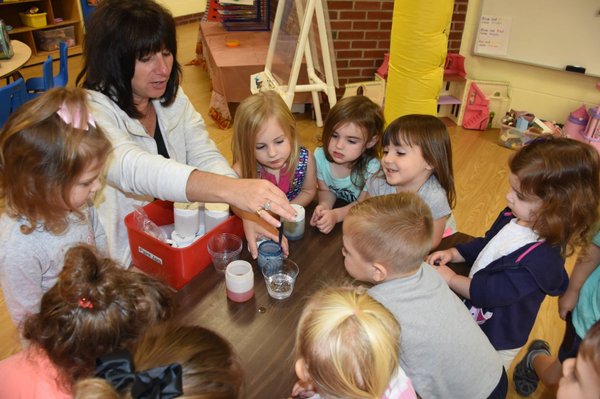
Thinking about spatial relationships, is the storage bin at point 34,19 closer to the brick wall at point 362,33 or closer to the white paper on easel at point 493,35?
the brick wall at point 362,33

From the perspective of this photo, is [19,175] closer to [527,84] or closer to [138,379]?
[138,379]

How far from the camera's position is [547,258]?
138 cm

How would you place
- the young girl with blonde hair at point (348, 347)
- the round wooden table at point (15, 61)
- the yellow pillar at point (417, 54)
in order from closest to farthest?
1. the young girl with blonde hair at point (348, 347)
2. the yellow pillar at point (417, 54)
3. the round wooden table at point (15, 61)

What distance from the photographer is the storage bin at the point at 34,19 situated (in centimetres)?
548

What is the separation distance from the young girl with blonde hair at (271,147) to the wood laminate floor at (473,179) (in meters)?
1.27

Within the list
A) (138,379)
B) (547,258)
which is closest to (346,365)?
(138,379)

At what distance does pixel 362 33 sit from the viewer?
4297 millimetres

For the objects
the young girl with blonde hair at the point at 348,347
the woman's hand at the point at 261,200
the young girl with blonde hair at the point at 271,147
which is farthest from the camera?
the young girl with blonde hair at the point at 271,147

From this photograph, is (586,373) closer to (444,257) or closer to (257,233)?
(444,257)

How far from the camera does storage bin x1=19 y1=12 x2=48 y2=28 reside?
5480 mm

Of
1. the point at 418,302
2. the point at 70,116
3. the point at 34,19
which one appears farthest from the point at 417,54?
the point at 34,19

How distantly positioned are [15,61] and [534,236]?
3648mm

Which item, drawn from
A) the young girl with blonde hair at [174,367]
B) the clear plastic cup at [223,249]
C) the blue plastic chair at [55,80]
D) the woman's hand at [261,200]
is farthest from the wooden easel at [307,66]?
the young girl with blonde hair at [174,367]

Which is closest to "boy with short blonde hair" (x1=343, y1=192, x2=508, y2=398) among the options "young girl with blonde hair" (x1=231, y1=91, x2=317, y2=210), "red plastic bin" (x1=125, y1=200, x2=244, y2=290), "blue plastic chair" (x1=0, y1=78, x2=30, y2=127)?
"red plastic bin" (x1=125, y1=200, x2=244, y2=290)
